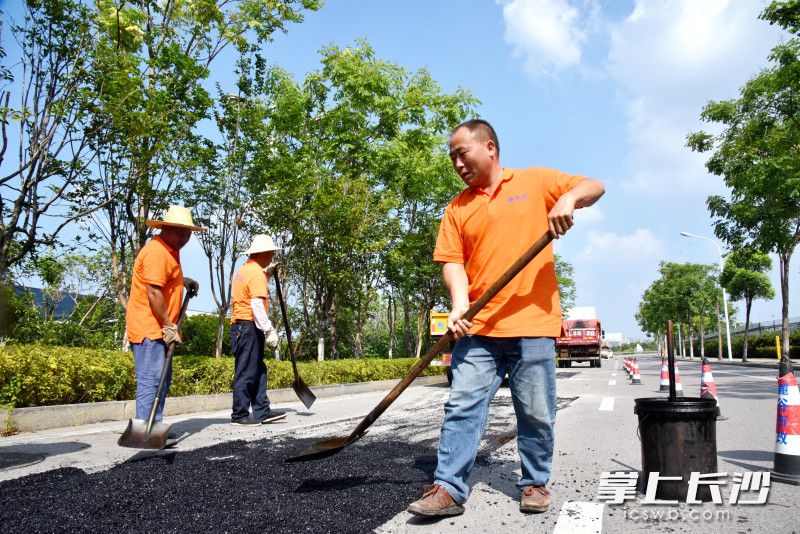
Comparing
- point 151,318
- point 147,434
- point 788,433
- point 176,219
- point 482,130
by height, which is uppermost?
point 482,130

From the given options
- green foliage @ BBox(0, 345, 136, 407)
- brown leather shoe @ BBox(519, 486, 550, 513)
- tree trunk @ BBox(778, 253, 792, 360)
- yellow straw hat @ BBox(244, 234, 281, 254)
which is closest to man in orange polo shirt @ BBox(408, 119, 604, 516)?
brown leather shoe @ BBox(519, 486, 550, 513)

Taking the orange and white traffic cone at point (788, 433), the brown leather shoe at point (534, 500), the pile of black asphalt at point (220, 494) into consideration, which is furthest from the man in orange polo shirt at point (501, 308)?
the orange and white traffic cone at point (788, 433)

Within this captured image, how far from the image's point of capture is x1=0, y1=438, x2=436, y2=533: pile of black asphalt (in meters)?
2.59

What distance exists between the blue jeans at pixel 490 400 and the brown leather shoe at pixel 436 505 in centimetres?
6

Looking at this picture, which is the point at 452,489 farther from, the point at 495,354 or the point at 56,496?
the point at 56,496

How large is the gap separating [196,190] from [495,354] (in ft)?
34.6

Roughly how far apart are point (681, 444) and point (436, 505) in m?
1.37

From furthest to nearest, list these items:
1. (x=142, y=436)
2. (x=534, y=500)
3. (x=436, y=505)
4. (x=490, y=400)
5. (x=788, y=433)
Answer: (x=142, y=436), (x=788, y=433), (x=490, y=400), (x=534, y=500), (x=436, y=505)

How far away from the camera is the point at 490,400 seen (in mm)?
2922

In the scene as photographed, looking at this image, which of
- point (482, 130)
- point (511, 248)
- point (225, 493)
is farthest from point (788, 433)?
point (225, 493)

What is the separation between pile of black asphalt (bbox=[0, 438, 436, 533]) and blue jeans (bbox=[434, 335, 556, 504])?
1.31ft

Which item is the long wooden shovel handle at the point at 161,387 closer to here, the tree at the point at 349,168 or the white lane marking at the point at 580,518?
the white lane marking at the point at 580,518

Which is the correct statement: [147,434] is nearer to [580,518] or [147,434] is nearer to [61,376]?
[61,376]

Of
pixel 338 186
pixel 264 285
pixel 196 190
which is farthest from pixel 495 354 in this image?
pixel 338 186
